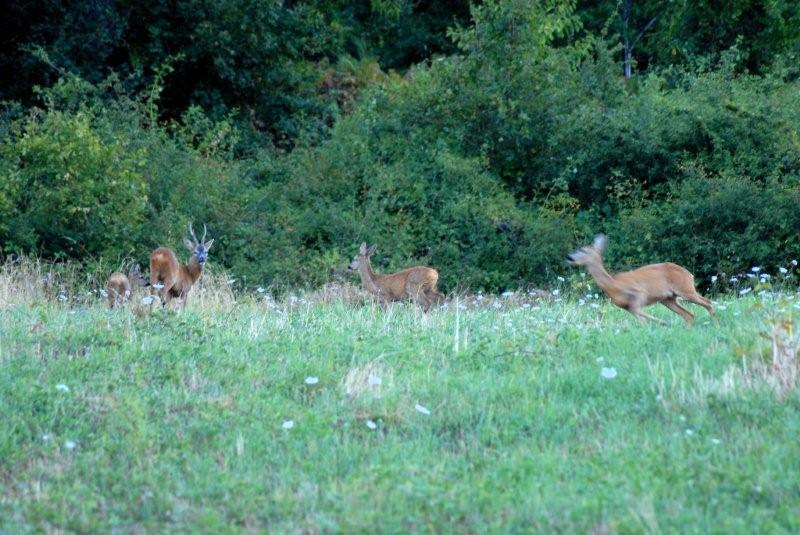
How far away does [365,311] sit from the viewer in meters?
14.4

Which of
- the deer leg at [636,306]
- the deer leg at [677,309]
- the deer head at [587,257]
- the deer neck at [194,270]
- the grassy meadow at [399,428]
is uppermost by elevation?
the grassy meadow at [399,428]

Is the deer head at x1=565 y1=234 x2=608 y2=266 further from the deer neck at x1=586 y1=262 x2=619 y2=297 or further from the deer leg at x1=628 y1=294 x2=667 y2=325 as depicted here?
the deer leg at x1=628 y1=294 x2=667 y2=325

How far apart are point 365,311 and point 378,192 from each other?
29.6ft

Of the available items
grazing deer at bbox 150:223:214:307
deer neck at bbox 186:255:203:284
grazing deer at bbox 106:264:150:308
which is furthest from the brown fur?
deer neck at bbox 186:255:203:284

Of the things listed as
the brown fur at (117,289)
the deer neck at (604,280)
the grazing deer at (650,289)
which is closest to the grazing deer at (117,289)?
the brown fur at (117,289)

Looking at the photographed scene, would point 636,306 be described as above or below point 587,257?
below

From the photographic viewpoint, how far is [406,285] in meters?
18.4

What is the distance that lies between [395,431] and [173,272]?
→ 377 inches

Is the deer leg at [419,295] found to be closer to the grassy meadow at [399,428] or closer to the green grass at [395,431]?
the grassy meadow at [399,428]

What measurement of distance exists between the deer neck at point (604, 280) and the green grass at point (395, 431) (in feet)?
4.50

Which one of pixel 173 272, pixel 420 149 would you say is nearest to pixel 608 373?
pixel 173 272

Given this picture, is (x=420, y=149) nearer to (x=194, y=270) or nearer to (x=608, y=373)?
(x=194, y=270)

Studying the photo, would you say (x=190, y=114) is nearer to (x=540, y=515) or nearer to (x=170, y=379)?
(x=170, y=379)

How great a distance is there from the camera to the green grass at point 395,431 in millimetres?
6590
